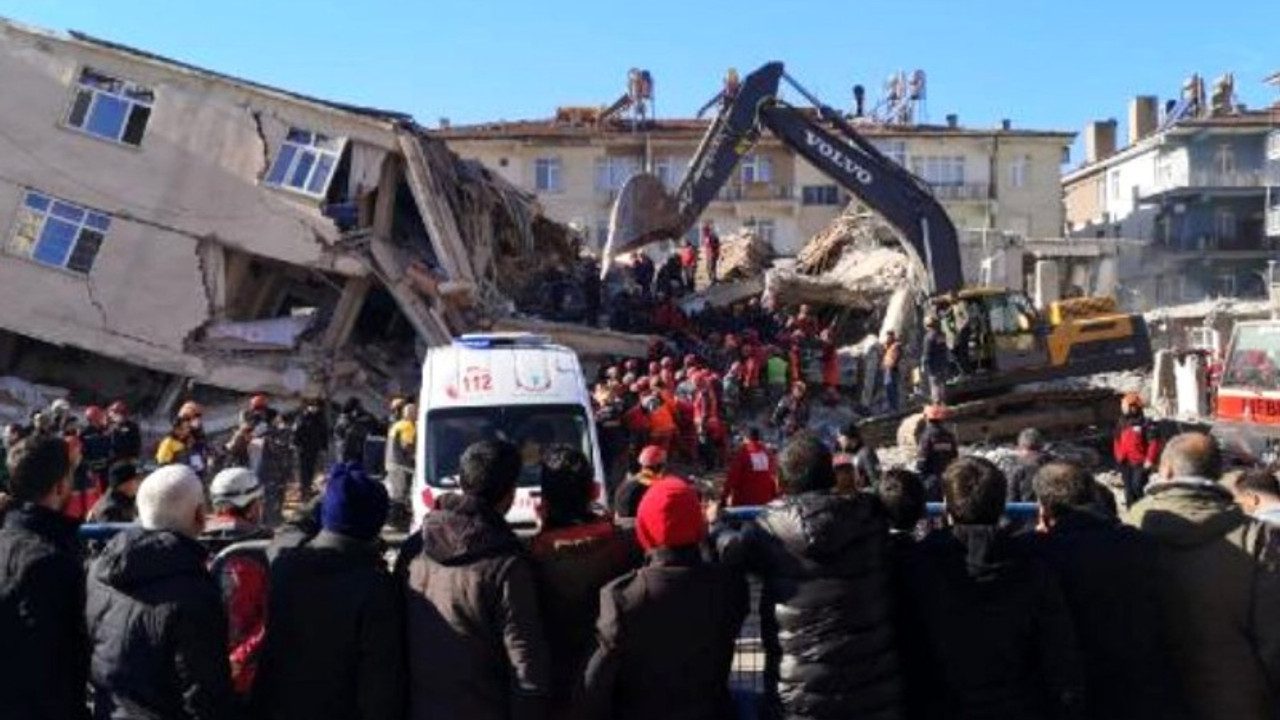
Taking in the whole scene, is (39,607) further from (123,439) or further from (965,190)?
(965,190)

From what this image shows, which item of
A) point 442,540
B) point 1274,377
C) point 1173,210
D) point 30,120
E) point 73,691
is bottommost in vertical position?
point 73,691

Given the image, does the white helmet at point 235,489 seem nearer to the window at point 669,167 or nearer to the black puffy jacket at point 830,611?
the black puffy jacket at point 830,611

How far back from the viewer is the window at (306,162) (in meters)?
25.9

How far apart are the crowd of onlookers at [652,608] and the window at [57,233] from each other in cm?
2207

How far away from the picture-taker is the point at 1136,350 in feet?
82.4

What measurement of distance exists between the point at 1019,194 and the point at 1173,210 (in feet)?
23.7

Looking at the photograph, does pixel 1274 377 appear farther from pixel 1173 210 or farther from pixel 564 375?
pixel 1173 210

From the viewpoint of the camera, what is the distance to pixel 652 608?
16.1ft

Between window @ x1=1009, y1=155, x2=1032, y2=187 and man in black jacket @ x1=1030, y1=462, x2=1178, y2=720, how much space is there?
64807 millimetres

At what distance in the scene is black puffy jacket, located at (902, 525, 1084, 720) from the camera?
4.90m

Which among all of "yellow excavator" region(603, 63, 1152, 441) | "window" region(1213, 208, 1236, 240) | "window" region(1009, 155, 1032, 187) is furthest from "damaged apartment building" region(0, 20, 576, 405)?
"window" region(1213, 208, 1236, 240)

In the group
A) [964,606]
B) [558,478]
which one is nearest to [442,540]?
[558,478]

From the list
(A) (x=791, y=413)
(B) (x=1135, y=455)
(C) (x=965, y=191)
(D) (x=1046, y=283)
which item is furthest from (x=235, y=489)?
(C) (x=965, y=191)

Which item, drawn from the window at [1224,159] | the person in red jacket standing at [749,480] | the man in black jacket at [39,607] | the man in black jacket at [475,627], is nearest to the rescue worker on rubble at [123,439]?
the person in red jacket standing at [749,480]
